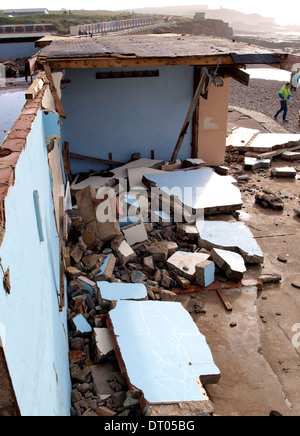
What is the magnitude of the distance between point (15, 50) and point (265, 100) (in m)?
14.3

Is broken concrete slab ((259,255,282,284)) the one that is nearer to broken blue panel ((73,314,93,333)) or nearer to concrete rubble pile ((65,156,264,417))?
concrete rubble pile ((65,156,264,417))

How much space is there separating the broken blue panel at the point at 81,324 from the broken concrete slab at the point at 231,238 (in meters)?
3.00

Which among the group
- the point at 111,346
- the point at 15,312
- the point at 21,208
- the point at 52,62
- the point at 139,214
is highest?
the point at 52,62

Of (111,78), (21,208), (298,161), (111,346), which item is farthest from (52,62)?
(298,161)

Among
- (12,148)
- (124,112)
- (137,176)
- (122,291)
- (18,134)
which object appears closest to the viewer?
(12,148)

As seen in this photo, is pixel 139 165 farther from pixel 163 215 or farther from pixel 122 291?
pixel 122 291

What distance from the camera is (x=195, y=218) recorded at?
7980 mm

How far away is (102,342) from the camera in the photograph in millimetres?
4859

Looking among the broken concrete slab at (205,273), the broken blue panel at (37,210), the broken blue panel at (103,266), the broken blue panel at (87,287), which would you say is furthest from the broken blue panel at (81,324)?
the broken blue panel at (37,210)

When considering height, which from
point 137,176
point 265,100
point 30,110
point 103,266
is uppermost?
point 30,110

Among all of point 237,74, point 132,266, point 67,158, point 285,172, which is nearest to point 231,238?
point 132,266

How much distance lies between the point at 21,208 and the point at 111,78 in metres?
8.50

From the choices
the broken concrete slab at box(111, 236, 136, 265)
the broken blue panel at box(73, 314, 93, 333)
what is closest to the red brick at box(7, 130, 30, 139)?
the broken blue panel at box(73, 314, 93, 333)
